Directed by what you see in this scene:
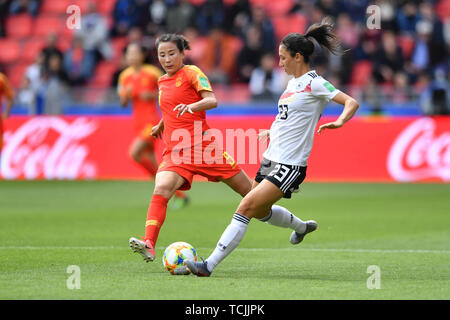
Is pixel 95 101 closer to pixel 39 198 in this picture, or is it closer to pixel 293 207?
pixel 39 198

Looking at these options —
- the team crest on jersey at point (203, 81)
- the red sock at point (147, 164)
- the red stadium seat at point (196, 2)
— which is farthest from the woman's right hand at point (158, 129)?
the red stadium seat at point (196, 2)

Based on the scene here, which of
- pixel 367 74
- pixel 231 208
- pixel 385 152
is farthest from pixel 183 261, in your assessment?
pixel 367 74

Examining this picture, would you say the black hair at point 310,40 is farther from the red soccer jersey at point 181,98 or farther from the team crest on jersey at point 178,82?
the team crest on jersey at point 178,82

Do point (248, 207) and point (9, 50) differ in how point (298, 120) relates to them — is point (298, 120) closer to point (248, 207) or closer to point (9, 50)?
point (248, 207)

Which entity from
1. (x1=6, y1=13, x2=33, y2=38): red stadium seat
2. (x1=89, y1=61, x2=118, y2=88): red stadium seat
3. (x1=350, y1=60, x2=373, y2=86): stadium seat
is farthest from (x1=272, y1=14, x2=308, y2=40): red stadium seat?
(x1=6, y1=13, x2=33, y2=38): red stadium seat

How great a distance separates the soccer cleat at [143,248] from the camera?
25.3ft

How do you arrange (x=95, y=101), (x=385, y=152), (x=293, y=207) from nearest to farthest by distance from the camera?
(x=293, y=207) < (x=385, y=152) < (x=95, y=101)

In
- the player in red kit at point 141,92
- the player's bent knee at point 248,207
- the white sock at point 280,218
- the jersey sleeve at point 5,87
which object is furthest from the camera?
the player in red kit at point 141,92

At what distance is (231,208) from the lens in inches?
579

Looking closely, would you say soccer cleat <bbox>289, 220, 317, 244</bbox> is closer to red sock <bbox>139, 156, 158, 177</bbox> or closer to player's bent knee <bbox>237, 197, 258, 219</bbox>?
player's bent knee <bbox>237, 197, 258, 219</bbox>

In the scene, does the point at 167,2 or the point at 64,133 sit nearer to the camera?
the point at 64,133

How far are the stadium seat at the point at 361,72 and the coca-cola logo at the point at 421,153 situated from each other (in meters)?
3.29

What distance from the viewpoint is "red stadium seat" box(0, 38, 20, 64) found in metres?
25.3

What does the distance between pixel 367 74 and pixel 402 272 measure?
563 inches
